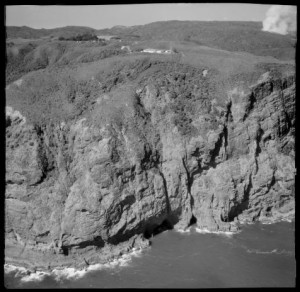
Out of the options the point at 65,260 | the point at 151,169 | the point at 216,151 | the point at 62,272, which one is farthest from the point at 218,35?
the point at 62,272

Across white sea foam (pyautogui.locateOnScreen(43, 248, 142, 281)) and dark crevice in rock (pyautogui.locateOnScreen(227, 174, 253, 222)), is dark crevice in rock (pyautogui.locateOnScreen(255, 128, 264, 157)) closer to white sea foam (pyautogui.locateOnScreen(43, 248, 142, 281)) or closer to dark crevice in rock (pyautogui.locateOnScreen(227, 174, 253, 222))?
dark crevice in rock (pyautogui.locateOnScreen(227, 174, 253, 222))

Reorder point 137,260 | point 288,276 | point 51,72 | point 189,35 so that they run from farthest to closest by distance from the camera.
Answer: point 189,35 < point 51,72 < point 137,260 < point 288,276

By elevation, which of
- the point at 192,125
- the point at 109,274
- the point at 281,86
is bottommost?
the point at 109,274

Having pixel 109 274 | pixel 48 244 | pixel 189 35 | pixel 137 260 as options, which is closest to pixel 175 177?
pixel 137 260

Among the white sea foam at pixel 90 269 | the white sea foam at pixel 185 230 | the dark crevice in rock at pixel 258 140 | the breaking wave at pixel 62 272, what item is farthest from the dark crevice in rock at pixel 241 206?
the breaking wave at pixel 62 272

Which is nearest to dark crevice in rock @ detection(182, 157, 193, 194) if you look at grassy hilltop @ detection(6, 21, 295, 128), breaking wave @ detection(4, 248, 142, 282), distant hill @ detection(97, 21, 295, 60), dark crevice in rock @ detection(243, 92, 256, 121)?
grassy hilltop @ detection(6, 21, 295, 128)

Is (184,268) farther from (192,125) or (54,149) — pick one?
(54,149)

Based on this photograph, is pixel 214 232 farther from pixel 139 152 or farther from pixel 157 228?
pixel 139 152
